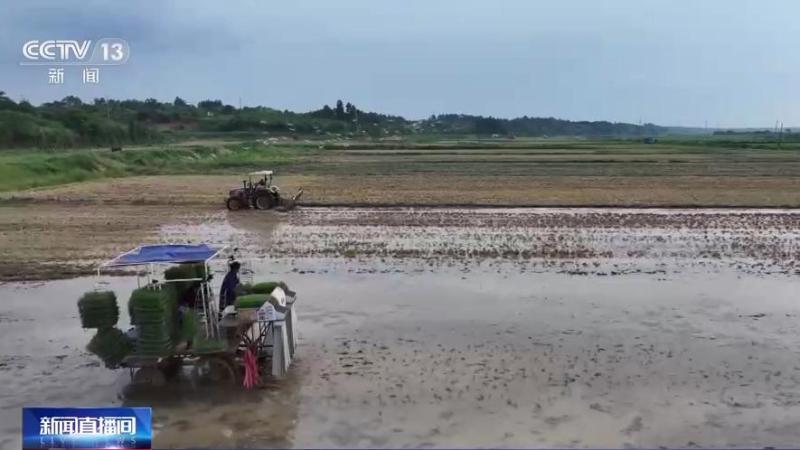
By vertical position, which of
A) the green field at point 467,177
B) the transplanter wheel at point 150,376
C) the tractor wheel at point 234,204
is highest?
the green field at point 467,177

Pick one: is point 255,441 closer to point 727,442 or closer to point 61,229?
point 727,442

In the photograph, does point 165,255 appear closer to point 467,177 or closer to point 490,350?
point 490,350

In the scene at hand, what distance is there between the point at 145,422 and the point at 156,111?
131630mm

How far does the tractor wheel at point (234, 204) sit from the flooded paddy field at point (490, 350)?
8008 millimetres

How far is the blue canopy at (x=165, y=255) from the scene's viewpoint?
10.5m

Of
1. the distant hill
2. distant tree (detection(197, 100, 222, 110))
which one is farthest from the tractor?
distant tree (detection(197, 100, 222, 110))

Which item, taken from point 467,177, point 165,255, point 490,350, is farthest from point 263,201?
point 490,350

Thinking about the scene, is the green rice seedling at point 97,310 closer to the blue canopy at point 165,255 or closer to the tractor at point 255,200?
the blue canopy at point 165,255

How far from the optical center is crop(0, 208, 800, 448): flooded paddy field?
895cm

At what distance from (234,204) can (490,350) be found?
20.3 meters

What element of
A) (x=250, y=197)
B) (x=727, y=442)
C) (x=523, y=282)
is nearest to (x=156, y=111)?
(x=250, y=197)

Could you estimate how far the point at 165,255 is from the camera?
10758 mm

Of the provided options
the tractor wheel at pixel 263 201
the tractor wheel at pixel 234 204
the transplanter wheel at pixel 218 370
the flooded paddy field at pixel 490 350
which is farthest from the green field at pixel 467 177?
the transplanter wheel at pixel 218 370

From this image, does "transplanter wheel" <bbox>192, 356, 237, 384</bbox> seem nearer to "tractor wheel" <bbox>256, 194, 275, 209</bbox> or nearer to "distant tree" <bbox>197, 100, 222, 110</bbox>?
"tractor wheel" <bbox>256, 194, 275, 209</bbox>
